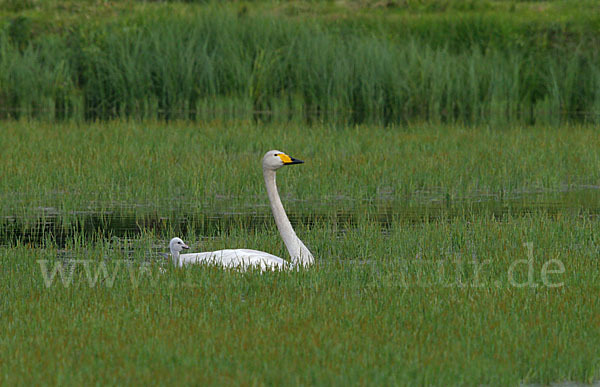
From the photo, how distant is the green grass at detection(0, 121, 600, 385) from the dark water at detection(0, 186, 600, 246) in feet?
0.22

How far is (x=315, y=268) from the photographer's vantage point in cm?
1046

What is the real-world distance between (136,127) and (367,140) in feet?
17.4

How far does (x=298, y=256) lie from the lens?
10.9 metres

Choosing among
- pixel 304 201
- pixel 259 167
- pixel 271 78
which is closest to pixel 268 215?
pixel 304 201

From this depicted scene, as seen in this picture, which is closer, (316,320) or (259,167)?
(316,320)

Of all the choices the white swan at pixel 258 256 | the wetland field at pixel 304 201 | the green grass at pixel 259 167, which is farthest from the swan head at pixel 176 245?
the green grass at pixel 259 167

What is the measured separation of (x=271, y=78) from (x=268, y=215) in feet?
51.6

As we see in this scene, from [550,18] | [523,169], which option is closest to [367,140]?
[523,169]

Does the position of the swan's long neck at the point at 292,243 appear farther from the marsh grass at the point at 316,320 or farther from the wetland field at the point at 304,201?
the wetland field at the point at 304,201

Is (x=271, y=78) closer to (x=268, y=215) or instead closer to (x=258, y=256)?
(x=268, y=215)

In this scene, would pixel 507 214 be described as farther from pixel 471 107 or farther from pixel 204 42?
pixel 204 42

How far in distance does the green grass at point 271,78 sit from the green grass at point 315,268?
7.26 meters

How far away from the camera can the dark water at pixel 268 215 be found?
13539mm

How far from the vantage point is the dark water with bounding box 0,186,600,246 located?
13.5m
